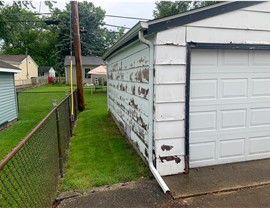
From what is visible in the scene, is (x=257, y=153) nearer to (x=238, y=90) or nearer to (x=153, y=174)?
(x=238, y=90)

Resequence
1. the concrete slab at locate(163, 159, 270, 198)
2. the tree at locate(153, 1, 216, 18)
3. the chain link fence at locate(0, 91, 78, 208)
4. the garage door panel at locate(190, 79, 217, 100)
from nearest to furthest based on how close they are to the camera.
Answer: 1. the chain link fence at locate(0, 91, 78, 208)
2. the concrete slab at locate(163, 159, 270, 198)
3. the garage door panel at locate(190, 79, 217, 100)
4. the tree at locate(153, 1, 216, 18)

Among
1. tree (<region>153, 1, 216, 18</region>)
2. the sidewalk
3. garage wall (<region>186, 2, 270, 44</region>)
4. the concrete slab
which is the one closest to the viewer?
the sidewalk

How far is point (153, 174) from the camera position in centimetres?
385

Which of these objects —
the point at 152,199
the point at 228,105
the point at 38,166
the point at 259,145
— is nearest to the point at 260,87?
the point at 228,105

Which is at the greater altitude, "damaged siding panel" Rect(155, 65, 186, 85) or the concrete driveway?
"damaged siding panel" Rect(155, 65, 186, 85)

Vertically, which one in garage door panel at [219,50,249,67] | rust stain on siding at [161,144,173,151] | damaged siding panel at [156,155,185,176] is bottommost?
damaged siding panel at [156,155,185,176]

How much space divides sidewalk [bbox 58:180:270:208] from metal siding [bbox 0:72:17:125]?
650cm

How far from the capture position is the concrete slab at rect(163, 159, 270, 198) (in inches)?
135

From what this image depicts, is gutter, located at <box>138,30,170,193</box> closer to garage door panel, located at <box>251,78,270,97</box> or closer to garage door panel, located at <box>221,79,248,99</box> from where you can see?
garage door panel, located at <box>221,79,248,99</box>

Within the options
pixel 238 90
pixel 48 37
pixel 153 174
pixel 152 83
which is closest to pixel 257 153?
pixel 238 90

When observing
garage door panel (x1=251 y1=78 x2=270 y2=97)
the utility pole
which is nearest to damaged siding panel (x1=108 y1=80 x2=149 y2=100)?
garage door panel (x1=251 y1=78 x2=270 y2=97)

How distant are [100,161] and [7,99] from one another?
20.7 ft

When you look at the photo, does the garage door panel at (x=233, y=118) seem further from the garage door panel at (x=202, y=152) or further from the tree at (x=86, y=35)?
the tree at (x=86, y=35)

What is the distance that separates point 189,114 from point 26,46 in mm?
50786
